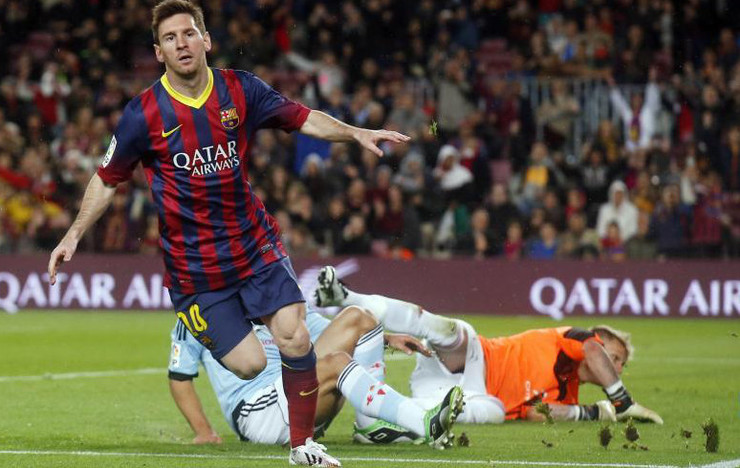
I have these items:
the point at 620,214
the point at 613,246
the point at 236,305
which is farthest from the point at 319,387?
the point at 620,214

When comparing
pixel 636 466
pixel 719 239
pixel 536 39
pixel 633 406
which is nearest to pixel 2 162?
pixel 536 39

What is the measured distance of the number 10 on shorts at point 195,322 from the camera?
7215 mm

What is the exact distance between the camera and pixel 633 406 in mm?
9188

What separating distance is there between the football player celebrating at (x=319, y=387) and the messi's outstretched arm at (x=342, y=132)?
131cm

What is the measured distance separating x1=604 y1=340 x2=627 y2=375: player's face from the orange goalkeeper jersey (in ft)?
0.66

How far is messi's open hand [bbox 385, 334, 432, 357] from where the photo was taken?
8.39 metres

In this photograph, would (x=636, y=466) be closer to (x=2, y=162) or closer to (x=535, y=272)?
(x=535, y=272)

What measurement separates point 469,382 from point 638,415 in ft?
3.62

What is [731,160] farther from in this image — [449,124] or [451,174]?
[449,124]

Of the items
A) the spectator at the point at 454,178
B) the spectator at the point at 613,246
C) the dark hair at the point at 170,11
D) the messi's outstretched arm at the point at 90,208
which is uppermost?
the dark hair at the point at 170,11

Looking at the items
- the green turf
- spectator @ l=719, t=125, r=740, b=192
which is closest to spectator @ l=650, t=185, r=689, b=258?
spectator @ l=719, t=125, r=740, b=192

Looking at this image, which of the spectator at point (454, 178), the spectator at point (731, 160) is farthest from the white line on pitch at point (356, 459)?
the spectator at point (731, 160)

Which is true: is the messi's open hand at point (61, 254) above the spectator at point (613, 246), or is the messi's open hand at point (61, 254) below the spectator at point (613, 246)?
above

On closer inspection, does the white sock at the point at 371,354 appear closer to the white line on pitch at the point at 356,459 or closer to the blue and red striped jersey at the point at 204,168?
the white line on pitch at the point at 356,459
